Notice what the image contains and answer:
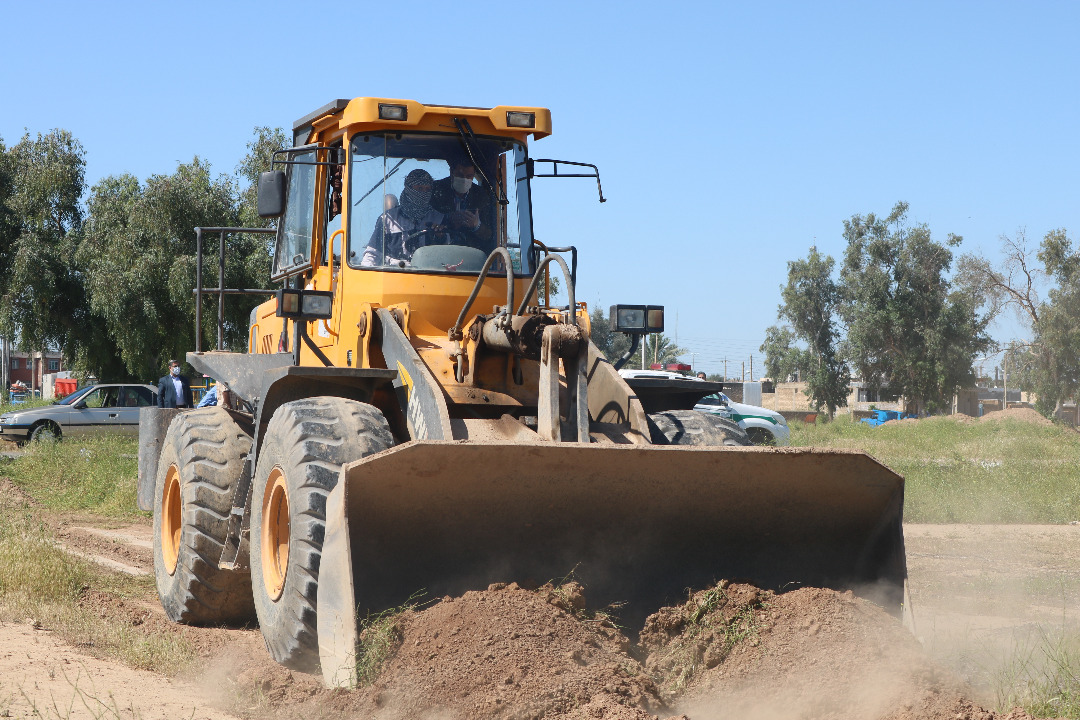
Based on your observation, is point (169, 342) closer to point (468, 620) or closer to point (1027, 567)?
point (1027, 567)

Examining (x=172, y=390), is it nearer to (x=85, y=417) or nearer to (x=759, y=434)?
(x=85, y=417)

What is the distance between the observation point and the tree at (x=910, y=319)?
2082 inches

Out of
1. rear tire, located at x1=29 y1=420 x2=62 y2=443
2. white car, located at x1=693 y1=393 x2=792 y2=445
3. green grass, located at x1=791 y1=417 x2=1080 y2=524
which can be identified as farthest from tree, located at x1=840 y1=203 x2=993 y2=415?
rear tire, located at x1=29 y1=420 x2=62 y2=443

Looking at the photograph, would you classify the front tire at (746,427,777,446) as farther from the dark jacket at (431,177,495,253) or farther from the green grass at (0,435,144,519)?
the dark jacket at (431,177,495,253)

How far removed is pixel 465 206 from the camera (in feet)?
22.2

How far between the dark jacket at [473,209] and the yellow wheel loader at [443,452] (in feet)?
0.05

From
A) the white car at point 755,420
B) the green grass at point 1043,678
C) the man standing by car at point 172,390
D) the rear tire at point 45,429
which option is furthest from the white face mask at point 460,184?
the rear tire at point 45,429

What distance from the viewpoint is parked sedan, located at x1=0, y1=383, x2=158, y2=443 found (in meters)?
22.7

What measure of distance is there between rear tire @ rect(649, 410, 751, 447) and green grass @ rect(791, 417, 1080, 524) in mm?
7115

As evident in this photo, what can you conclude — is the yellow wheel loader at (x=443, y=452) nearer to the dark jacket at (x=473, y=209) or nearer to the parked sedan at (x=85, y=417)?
the dark jacket at (x=473, y=209)

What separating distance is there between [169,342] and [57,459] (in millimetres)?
9662

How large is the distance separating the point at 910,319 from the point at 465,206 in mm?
51106

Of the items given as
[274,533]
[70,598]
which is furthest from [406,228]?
[70,598]

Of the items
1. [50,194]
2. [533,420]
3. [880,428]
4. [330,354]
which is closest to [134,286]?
[50,194]
